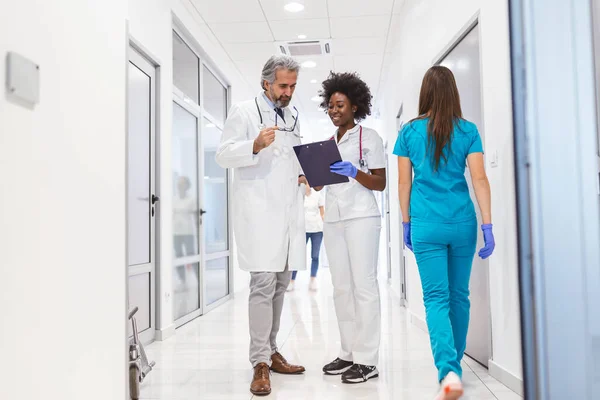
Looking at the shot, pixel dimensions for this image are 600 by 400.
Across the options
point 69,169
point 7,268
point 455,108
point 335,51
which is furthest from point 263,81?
point 335,51

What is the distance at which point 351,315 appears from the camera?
2.56 m

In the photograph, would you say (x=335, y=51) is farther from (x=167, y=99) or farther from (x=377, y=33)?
(x=167, y=99)

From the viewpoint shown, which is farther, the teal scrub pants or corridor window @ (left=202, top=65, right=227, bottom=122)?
corridor window @ (left=202, top=65, right=227, bottom=122)

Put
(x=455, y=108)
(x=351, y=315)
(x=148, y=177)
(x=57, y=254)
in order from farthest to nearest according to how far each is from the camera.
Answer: (x=148, y=177) → (x=351, y=315) → (x=455, y=108) → (x=57, y=254)

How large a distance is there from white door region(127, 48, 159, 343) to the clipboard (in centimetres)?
135

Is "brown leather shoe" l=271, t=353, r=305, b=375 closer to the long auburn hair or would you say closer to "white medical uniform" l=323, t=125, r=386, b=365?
"white medical uniform" l=323, t=125, r=386, b=365

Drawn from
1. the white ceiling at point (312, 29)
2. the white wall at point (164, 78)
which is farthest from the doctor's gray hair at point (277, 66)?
the white ceiling at point (312, 29)

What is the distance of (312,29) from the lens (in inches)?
199

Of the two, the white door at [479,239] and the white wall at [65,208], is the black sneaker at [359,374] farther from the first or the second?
the white wall at [65,208]

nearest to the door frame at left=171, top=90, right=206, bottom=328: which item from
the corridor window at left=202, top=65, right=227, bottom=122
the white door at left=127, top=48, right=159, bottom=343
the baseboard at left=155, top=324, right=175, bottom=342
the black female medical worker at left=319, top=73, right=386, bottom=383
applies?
the corridor window at left=202, top=65, right=227, bottom=122

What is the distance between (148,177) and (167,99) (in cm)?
65

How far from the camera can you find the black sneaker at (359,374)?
2441mm

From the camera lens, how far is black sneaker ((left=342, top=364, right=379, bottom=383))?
2.44m

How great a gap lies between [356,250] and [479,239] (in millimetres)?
721
